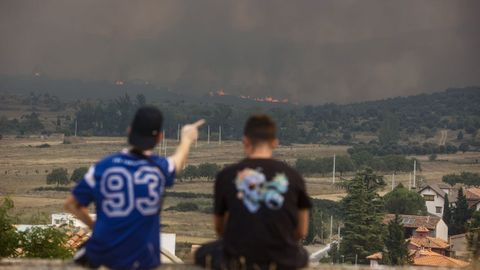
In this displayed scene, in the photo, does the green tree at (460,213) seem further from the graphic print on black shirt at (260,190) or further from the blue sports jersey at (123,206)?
the blue sports jersey at (123,206)

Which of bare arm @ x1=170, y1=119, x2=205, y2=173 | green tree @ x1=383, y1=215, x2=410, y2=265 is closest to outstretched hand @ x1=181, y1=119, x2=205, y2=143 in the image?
bare arm @ x1=170, y1=119, x2=205, y2=173

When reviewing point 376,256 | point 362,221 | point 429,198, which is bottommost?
point 376,256

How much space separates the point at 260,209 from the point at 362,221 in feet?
390

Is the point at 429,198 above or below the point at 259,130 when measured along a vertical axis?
below

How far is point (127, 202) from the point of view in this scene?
26.0 ft

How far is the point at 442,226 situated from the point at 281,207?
13383 cm

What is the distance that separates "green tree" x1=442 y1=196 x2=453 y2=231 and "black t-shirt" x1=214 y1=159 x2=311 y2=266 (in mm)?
139354

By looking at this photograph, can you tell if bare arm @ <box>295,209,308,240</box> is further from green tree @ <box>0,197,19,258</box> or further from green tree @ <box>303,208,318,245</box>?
green tree @ <box>303,208,318,245</box>

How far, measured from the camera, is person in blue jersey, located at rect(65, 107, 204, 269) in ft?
26.0

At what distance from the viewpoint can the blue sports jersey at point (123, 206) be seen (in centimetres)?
793

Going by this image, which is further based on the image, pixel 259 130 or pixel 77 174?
pixel 77 174

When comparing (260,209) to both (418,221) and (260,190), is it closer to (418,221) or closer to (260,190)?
(260,190)

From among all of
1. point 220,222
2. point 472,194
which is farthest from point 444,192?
point 220,222

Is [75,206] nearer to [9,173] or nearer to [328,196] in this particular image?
[328,196]
